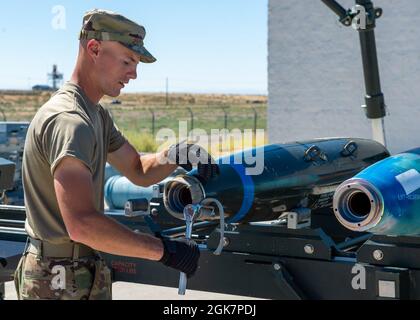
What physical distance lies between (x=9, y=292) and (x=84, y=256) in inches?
160

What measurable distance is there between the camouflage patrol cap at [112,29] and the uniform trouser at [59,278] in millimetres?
1024

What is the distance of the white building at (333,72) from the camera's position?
11.6 m

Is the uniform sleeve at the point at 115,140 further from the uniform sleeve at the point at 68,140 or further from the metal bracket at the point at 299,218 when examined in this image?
the metal bracket at the point at 299,218

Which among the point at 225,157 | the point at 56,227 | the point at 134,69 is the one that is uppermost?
the point at 134,69

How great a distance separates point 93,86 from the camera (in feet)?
11.6

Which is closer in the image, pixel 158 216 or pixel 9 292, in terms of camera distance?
pixel 158 216

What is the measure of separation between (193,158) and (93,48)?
942mm

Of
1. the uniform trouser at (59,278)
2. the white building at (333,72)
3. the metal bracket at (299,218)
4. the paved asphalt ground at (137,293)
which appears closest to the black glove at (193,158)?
the metal bracket at (299,218)

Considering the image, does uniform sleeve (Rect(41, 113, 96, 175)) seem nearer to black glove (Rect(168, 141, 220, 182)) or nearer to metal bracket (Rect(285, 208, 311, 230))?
black glove (Rect(168, 141, 220, 182))

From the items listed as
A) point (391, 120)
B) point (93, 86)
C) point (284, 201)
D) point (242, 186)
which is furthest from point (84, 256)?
point (391, 120)

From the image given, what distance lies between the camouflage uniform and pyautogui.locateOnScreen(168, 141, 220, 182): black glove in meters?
0.64

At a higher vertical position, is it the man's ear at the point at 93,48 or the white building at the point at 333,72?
the white building at the point at 333,72

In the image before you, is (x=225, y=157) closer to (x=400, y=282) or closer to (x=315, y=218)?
(x=315, y=218)

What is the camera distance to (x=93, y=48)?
3463 mm
